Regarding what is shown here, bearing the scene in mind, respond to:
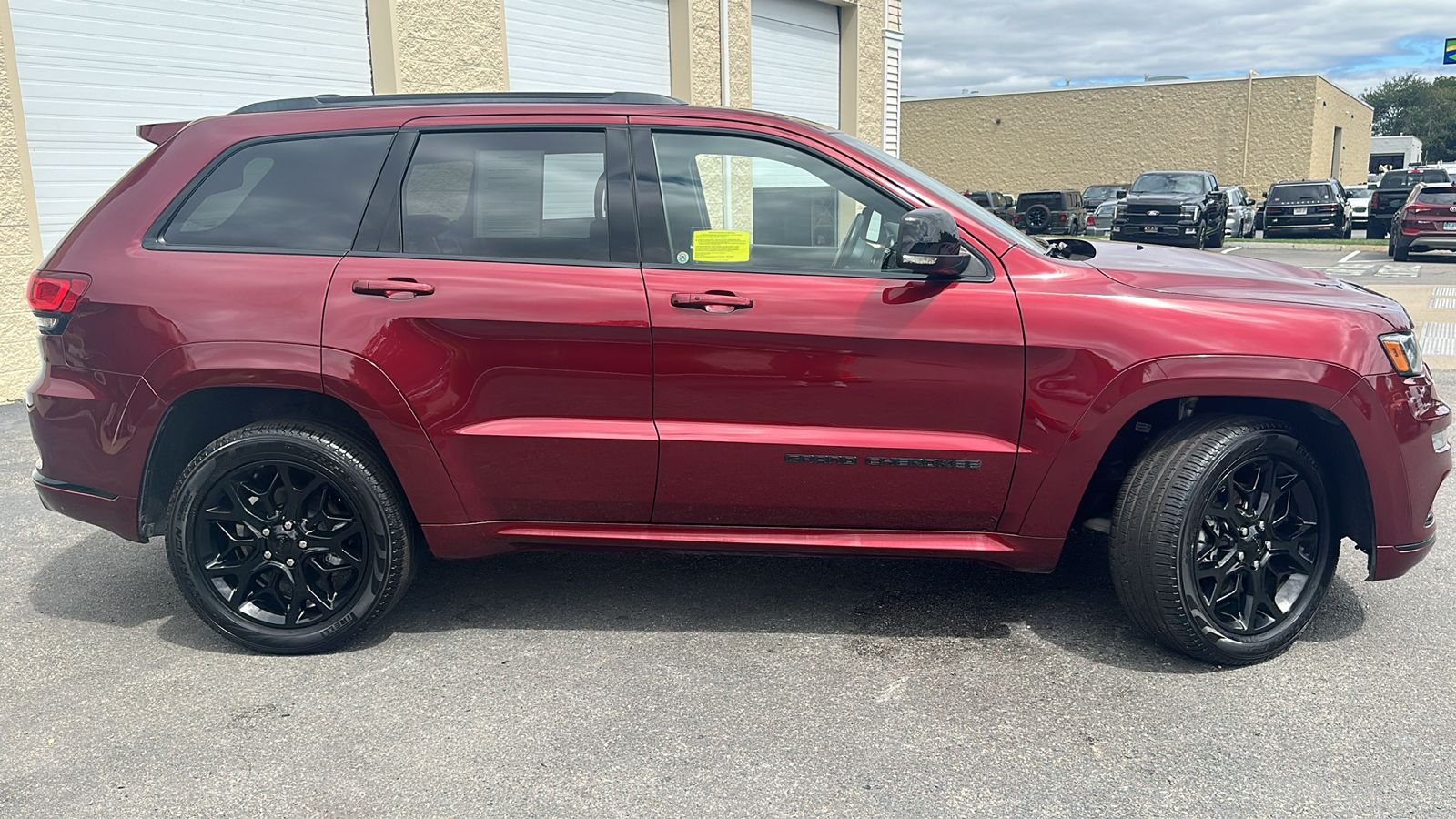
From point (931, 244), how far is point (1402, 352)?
Answer: 153 centimetres

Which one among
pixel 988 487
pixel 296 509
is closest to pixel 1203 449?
pixel 988 487

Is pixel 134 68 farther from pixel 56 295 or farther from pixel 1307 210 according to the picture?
pixel 1307 210

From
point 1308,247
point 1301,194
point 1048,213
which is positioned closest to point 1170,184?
point 1308,247

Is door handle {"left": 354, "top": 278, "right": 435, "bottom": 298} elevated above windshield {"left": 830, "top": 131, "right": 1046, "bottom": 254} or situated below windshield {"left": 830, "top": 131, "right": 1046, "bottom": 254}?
below

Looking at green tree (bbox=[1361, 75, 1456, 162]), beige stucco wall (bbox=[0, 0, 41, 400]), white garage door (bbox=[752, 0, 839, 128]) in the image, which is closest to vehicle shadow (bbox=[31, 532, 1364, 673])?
beige stucco wall (bbox=[0, 0, 41, 400])

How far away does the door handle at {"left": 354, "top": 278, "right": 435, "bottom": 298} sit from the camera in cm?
342

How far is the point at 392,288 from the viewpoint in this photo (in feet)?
11.3

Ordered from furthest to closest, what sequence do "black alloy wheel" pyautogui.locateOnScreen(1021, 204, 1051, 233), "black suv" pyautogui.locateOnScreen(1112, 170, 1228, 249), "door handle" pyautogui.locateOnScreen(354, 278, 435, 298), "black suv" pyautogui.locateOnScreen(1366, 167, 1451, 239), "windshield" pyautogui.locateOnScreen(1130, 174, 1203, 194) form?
"black alloy wheel" pyautogui.locateOnScreen(1021, 204, 1051, 233), "black suv" pyautogui.locateOnScreen(1366, 167, 1451, 239), "windshield" pyautogui.locateOnScreen(1130, 174, 1203, 194), "black suv" pyautogui.locateOnScreen(1112, 170, 1228, 249), "door handle" pyautogui.locateOnScreen(354, 278, 435, 298)

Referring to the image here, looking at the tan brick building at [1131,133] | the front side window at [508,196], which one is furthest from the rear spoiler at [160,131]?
the tan brick building at [1131,133]

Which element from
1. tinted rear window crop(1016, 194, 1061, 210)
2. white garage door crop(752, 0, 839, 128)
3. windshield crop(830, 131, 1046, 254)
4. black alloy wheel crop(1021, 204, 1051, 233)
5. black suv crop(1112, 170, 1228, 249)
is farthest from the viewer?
tinted rear window crop(1016, 194, 1061, 210)

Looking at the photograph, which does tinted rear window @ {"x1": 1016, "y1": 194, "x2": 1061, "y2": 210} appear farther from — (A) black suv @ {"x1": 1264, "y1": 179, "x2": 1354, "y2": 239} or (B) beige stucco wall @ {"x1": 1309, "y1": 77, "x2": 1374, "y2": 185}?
(B) beige stucco wall @ {"x1": 1309, "y1": 77, "x2": 1374, "y2": 185}

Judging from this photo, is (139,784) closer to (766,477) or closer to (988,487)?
(766,477)

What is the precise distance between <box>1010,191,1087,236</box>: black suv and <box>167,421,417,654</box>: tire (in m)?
29.2

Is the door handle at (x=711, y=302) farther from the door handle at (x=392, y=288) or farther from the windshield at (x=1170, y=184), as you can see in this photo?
the windshield at (x=1170, y=184)
